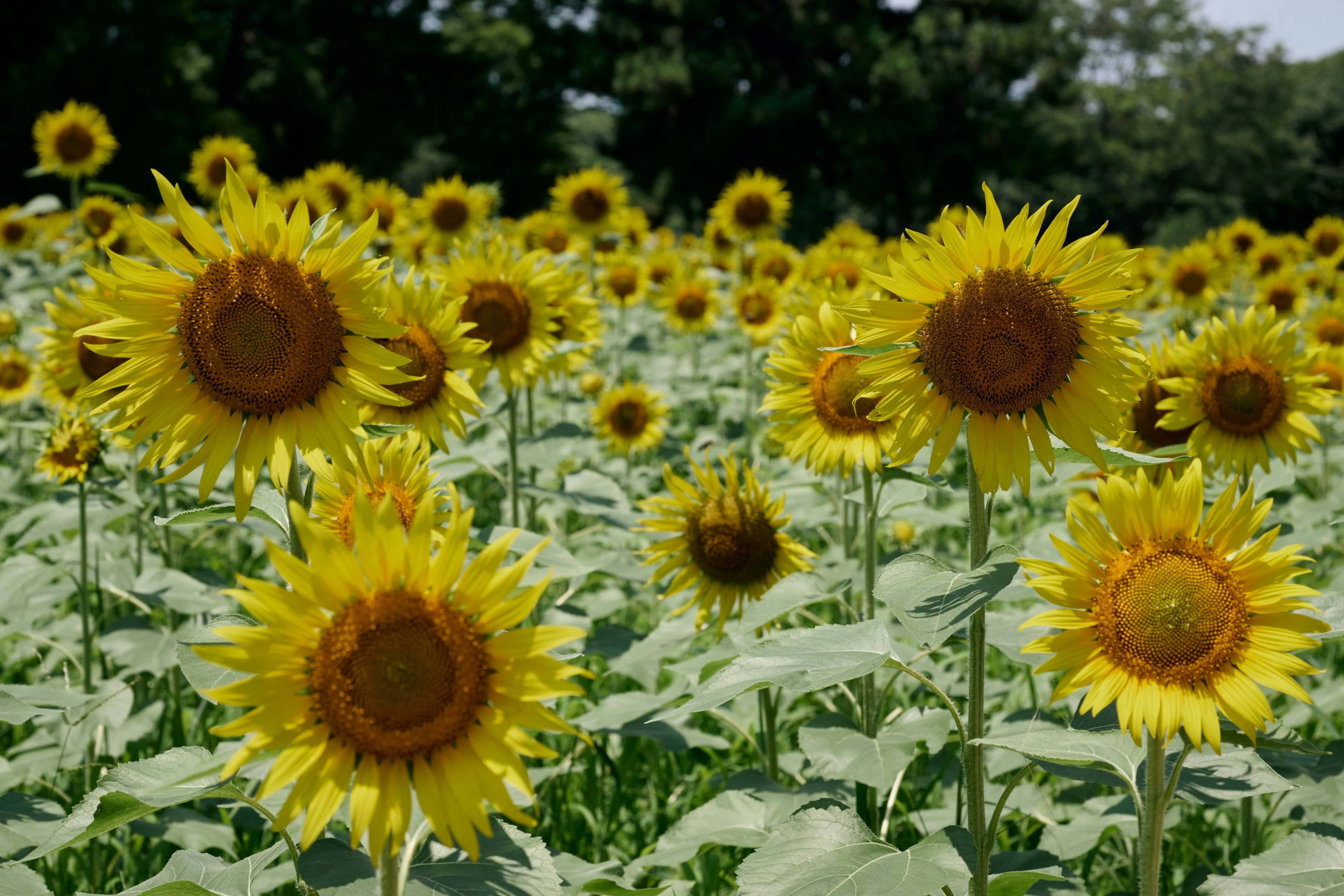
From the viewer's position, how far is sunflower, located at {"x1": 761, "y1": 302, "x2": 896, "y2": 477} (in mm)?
2834

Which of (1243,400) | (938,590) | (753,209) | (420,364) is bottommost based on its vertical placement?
(938,590)

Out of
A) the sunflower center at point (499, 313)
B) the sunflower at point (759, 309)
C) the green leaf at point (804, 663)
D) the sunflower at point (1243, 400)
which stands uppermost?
the sunflower at point (759, 309)

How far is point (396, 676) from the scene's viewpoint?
147 centimetres

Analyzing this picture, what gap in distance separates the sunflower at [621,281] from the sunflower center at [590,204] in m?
0.65

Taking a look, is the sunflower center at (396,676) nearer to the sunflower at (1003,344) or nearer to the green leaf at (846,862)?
the green leaf at (846,862)

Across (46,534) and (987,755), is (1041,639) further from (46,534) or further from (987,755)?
(46,534)

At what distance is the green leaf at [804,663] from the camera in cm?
178

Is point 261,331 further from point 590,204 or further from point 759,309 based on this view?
point 590,204

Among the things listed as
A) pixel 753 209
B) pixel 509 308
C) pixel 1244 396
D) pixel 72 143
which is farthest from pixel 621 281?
pixel 1244 396

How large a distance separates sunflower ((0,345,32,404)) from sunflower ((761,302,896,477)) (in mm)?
4452

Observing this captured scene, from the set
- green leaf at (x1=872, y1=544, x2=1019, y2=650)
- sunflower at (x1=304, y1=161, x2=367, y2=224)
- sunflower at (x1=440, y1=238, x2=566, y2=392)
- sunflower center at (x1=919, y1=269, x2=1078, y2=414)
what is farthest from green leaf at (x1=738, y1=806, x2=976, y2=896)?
sunflower at (x1=304, y1=161, x2=367, y2=224)

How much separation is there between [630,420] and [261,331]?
4.06 meters

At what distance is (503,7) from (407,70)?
17.5 ft

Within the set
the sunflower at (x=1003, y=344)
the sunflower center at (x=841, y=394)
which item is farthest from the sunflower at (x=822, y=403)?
the sunflower at (x=1003, y=344)
